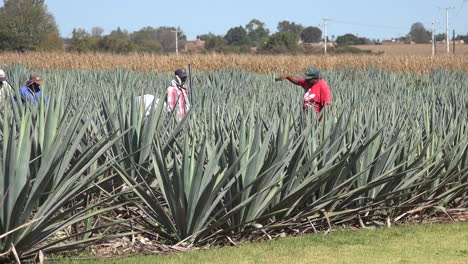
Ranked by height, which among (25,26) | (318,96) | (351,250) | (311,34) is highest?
(25,26)

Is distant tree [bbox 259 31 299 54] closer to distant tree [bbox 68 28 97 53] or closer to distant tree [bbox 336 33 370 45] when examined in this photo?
distant tree [bbox 68 28 97 53]

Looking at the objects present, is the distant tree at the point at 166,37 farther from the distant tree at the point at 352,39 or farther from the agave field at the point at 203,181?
the agave field at the point at 203,181

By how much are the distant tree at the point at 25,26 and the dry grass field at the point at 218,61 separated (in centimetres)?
4596

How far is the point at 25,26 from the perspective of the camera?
297ft

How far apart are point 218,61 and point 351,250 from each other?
3362 centimetres

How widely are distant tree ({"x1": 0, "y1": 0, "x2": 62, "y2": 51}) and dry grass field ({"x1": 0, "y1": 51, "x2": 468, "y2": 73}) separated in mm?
45956

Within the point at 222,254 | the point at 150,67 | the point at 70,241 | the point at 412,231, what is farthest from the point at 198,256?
the point at 150,67

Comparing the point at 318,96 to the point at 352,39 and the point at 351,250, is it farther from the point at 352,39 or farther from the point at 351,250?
the point at 352,39

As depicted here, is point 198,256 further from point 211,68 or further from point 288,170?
point 211,68

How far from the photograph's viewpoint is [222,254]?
6.68 meters

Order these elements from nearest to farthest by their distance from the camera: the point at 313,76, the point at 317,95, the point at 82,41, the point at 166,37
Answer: the point at 317,95, the point at 313,76, the point at 82,41, the point at 166,37

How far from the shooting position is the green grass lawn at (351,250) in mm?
6566

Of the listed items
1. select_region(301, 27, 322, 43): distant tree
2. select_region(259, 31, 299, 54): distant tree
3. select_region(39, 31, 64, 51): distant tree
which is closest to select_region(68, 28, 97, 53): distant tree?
select_region(39, 31, 64, 51): distant tree

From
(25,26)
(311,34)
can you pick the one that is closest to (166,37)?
(311,34)
